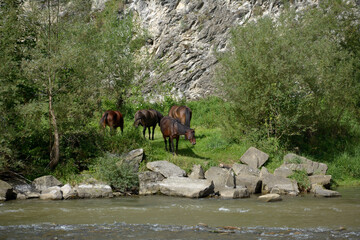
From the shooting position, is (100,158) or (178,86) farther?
(178,86)

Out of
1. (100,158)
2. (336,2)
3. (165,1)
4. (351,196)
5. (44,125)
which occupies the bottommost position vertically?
(351,196)

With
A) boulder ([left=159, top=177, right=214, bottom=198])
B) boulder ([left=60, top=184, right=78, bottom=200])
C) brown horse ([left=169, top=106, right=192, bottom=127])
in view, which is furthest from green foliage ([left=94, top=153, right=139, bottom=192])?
brown horse ([left=169, top=106, right=192, bottom=127])

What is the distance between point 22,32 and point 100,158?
6847 millimetres

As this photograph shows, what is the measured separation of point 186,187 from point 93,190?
377 centimetres

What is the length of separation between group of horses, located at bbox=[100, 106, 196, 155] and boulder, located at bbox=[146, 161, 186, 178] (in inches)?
83.1

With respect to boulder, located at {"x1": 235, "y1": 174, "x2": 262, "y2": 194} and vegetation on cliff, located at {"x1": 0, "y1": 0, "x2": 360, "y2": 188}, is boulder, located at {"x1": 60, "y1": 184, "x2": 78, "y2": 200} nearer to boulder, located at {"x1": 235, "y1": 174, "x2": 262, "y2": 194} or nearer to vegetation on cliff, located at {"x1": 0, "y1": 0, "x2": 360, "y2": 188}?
vegetation on cliff, located at {"x1": 0, "y1": 0, "x2": 360, "y2": 188}

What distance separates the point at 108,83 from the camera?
3328cm

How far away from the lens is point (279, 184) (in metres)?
18.5

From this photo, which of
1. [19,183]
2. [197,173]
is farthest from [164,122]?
[19,183]

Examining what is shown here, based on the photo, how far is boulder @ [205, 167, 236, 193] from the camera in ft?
58.7

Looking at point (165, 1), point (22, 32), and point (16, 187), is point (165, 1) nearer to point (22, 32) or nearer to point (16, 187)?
point (22, 32)

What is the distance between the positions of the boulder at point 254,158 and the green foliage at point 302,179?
1985mm

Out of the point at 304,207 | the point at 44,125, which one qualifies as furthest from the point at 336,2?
the point at 44,125

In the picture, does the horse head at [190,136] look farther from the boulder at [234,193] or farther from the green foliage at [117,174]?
the boulder at [234,193]
